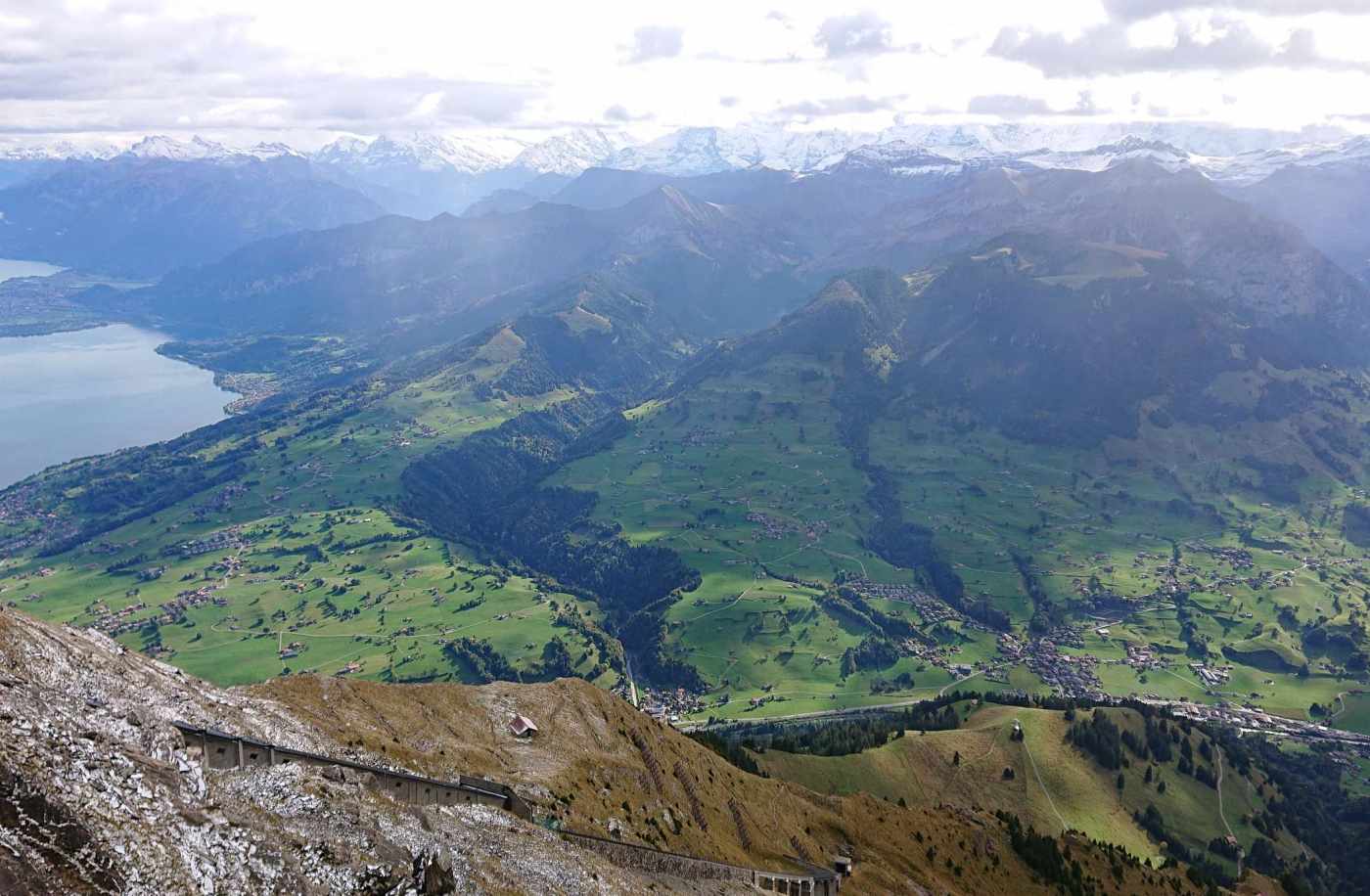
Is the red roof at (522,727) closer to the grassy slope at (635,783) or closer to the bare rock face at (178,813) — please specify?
the grassy slope at (635,783)

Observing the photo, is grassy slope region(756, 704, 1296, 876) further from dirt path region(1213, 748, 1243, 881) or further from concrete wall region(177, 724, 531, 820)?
concrete wall region(177, 724, 531, 820)

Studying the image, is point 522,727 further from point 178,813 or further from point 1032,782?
point 1032,782

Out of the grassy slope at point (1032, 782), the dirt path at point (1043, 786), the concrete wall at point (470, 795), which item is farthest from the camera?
the dirt path at point (1043, 786)

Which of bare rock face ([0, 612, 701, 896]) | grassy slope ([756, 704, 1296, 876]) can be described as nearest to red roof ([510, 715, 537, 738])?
bare rock face ([0, 612, 701, 896])

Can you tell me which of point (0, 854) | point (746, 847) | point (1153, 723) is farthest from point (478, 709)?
point (1153, 723)

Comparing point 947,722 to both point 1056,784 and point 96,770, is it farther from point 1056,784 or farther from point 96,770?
point 96,770

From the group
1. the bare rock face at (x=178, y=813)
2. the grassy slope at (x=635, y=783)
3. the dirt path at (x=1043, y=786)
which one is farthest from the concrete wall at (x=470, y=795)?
the dirt path at (x=1043, y=786)
